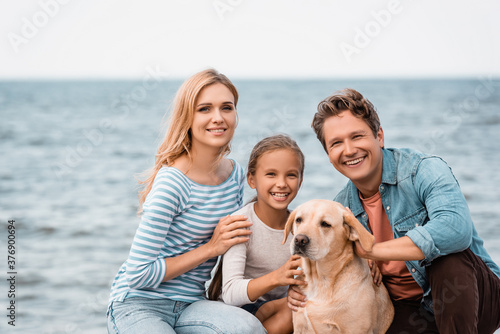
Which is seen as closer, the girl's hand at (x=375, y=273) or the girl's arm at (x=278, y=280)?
the girl's arm at (x=278, y=280)

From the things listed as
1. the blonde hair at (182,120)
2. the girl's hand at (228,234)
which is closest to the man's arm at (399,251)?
the girl's hand at (228,234)

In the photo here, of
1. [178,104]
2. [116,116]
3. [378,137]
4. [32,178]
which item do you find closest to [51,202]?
[32,178]

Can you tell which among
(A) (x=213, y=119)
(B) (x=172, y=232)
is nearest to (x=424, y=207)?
(A) (x=213, y=119)

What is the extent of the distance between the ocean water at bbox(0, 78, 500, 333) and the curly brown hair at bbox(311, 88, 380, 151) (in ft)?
6.79

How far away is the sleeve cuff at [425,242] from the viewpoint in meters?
2.81

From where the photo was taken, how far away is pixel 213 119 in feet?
11.2

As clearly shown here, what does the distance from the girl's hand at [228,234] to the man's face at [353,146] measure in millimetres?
683

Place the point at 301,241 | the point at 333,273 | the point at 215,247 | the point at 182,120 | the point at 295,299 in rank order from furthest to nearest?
the point at 182,120 → the point at 215,247 → the point at 295,299 → the point at 333,273 → the point at 301,241

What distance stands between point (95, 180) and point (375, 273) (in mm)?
10687

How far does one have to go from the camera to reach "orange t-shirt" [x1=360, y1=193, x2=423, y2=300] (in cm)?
339

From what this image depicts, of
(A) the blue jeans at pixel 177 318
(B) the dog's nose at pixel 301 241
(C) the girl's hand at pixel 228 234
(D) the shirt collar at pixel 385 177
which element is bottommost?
(A) the blue jeans at pixel 177 318

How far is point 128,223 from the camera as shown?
9633mm

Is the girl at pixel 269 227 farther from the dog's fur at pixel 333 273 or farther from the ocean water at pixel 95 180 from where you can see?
the ocean water at pixel 95 180

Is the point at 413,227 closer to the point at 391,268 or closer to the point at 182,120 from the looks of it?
the point at 391,268
